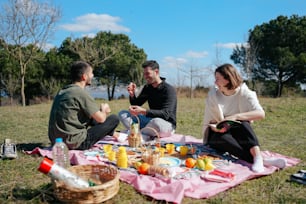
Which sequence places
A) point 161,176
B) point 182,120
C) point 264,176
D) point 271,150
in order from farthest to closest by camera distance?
point 182,120
point 271,150
point 264,176
point 161,176

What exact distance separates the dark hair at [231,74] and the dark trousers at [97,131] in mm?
1555

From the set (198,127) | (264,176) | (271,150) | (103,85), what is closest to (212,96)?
(264,176)

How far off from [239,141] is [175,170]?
86cm

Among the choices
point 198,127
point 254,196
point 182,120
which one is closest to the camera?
point 254,196

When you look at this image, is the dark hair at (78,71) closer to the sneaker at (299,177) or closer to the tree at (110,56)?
the sneaker at (299,177)

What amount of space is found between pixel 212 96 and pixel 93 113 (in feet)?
4.86

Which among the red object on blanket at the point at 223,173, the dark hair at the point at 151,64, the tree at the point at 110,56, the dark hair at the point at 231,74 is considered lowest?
the red object on blanket at the point at 223,173

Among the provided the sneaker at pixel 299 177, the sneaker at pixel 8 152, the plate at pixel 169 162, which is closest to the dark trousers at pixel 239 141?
the sneaker at pixel 299 177

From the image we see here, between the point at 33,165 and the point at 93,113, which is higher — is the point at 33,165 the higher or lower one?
the lower one

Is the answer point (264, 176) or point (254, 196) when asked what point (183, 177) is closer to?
point (254, 196)

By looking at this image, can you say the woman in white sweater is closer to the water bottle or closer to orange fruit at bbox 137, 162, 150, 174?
orange fruit at bbox 137, 162, 150, 174

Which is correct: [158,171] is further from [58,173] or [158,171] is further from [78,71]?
[78,71]

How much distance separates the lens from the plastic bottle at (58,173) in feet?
6.26

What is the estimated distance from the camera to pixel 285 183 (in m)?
2.61
